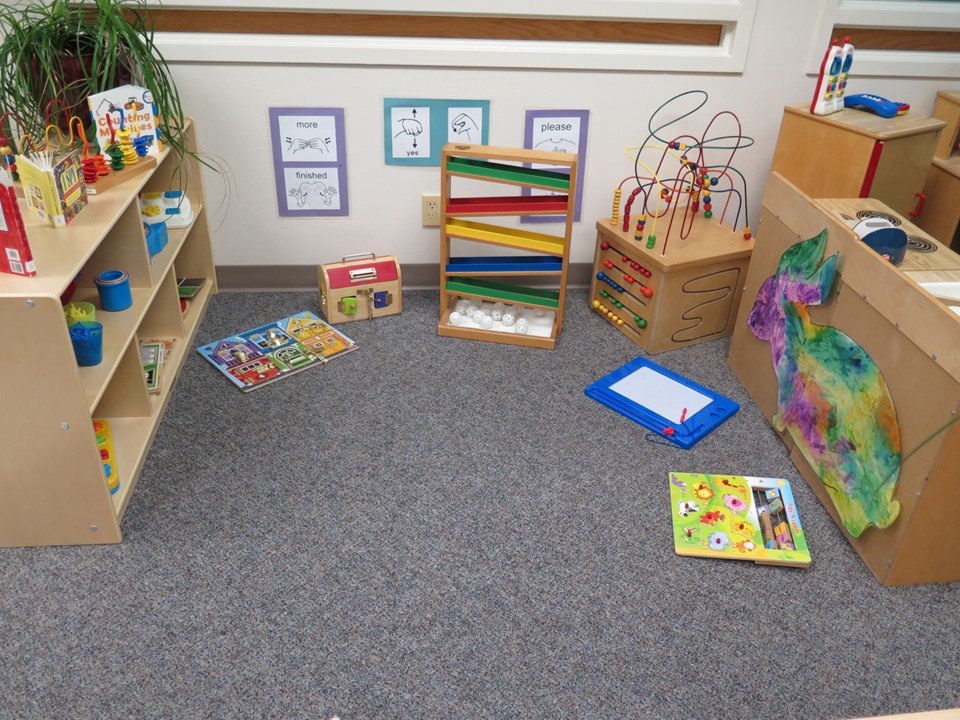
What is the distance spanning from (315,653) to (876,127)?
1791mm

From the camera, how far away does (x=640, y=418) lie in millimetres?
1934

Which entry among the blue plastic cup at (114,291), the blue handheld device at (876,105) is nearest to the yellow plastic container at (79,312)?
the blue plastic cup at (114,291)

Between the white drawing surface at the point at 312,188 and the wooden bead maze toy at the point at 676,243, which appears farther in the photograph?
the white drawing surface at the point at 312,188

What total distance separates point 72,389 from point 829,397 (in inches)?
57.5

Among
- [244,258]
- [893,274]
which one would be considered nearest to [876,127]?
[893,274]

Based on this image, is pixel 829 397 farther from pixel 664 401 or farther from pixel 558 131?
pixel 558 131

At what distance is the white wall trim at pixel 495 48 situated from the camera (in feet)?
6.84

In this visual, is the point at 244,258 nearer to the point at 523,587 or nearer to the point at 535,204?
the point at 535,204

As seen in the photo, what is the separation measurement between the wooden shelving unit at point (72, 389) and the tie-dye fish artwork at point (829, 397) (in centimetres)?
144

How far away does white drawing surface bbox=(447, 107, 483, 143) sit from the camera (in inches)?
88.5

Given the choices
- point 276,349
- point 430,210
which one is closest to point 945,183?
point 430,210

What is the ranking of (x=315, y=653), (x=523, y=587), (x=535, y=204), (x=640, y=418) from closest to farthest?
(x=315, y=653), (x=523, y=587), (x=640, y=418), (x=535, y=204)

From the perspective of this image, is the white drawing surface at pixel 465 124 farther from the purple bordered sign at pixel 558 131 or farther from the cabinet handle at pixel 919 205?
the cabinet handle at pixel 919 205

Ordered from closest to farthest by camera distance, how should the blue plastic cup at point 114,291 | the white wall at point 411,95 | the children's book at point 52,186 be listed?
1. the children's book at point 52,186
2. the blue plastic cup at point 114,291
3. the white wall at point 411,95
